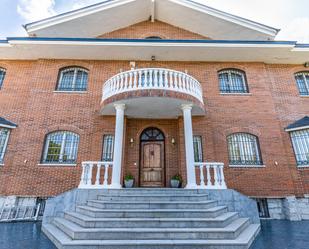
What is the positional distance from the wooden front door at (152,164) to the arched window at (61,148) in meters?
3.07

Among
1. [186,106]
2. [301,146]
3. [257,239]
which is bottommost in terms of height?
[257,239]

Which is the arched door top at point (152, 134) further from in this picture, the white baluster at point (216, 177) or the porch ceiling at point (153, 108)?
the white baluster at point (216, 177)

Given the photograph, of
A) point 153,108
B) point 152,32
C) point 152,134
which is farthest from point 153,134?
point 152,32

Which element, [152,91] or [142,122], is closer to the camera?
[152,91]

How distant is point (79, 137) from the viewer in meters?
8.38

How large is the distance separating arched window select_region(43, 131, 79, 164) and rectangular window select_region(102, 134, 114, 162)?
4.04 feet

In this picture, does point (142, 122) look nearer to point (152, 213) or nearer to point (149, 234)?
point (152, 213)

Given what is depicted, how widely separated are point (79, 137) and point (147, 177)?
3584mm

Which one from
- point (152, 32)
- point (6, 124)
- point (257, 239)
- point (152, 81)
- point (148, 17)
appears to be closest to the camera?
point (257, 239)

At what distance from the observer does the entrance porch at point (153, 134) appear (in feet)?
22.2

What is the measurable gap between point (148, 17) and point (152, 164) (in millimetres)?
8490

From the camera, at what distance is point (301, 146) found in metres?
8.42

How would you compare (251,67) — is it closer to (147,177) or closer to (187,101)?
(187,101)

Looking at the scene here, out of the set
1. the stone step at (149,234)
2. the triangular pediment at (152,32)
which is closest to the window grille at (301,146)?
the stone step at (149,234)
